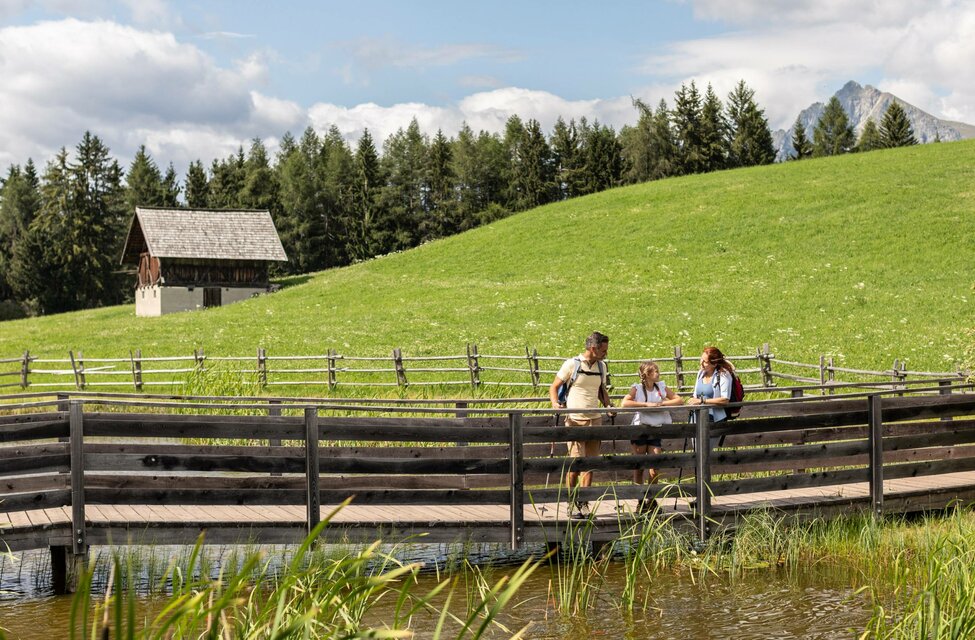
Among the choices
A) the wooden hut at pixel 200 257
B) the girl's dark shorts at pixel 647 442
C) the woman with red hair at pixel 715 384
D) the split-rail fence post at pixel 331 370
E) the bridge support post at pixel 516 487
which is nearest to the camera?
the bridge support post at pixel 516 487

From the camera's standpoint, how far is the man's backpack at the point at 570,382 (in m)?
11.1

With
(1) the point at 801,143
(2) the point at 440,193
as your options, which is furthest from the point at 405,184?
(1) the point at 801,143

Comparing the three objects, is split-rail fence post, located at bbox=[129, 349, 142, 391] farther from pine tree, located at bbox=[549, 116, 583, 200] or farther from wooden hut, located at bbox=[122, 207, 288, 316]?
pine tree, located at bbox=[549, 116, 583, 200]

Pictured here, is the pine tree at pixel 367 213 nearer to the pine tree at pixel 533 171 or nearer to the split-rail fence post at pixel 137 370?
the pine tree at pixel 533 171

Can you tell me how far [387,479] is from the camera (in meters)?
10.4

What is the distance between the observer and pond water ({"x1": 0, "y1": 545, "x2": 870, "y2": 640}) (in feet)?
26.4

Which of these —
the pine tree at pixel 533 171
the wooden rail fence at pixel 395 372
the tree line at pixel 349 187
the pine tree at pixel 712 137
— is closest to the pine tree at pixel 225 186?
the tree line at pixel 349 187

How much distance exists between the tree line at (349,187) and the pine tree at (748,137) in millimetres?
131

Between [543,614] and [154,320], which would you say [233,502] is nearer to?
[543,614]

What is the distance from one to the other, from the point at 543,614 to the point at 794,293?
110ft

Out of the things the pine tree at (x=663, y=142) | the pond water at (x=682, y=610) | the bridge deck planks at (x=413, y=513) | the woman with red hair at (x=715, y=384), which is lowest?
the pond water at (x=682, y=610)

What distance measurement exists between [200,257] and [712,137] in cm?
5446

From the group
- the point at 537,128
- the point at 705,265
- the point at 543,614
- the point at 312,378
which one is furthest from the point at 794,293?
A: the point at 537,128

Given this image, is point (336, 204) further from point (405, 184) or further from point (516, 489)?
point (516, 489)
